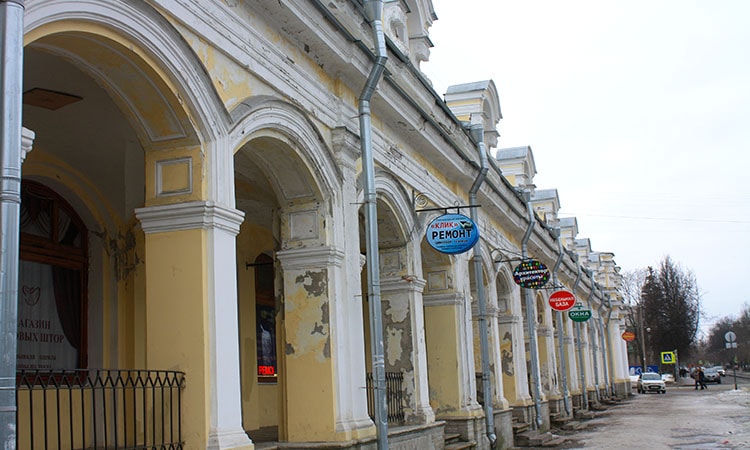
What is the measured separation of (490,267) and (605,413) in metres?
14.8

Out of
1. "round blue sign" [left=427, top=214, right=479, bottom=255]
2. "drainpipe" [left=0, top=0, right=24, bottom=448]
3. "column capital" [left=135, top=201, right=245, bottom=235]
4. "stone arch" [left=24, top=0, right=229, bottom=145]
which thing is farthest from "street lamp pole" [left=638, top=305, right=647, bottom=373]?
"drainpipe" [left=0, top=0, right=24, bottom=448]

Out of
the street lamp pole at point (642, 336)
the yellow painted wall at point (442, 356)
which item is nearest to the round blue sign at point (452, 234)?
the yellow painted wall at point (442, 356)

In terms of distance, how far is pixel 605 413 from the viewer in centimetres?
3005

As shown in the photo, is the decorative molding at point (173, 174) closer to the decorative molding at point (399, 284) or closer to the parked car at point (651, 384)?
the decorative molding at point (399, 284)

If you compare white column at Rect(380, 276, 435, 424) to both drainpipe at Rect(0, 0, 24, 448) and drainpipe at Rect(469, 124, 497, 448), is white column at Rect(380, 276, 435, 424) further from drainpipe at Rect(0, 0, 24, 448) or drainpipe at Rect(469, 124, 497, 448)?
drainpipe at Rect(0, 0, 24, 448)

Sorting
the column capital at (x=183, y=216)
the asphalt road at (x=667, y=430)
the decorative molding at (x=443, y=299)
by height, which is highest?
the column capital at (x=183, y=216)

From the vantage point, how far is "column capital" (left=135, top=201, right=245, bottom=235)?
7.00m

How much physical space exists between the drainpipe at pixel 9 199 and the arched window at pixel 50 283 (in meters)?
4.80

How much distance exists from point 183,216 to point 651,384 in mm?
47325

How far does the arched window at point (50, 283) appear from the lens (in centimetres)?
902

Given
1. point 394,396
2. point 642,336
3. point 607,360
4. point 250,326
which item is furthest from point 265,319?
point 642,336

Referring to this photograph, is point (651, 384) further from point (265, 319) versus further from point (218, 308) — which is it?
point (218, 308)

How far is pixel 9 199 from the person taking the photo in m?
4.42

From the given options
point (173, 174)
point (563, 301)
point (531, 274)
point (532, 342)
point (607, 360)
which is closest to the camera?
point (173, 174)
